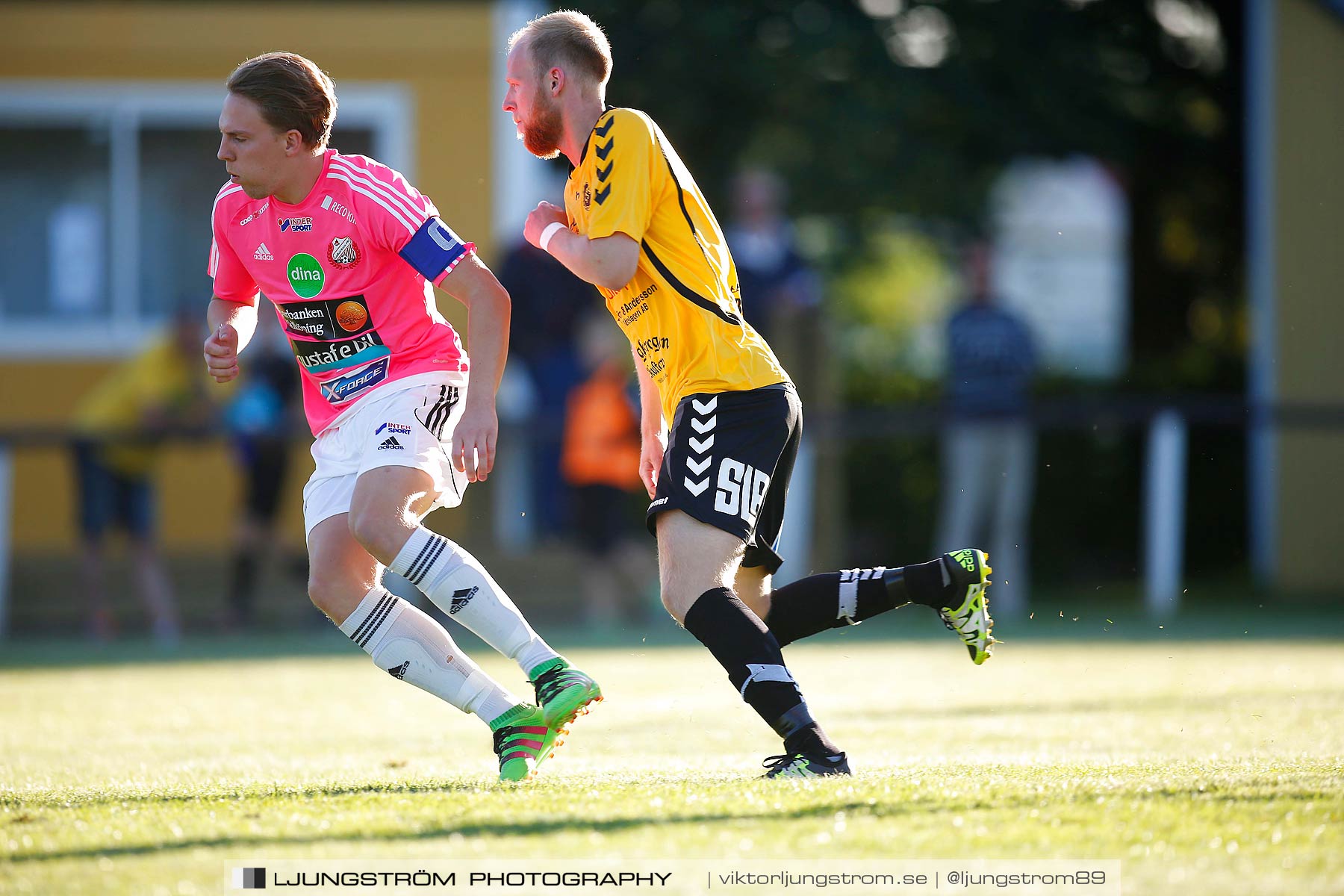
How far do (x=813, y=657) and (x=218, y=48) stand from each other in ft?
24.5

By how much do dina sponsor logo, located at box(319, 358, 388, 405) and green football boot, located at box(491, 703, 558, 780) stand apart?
3.34ft

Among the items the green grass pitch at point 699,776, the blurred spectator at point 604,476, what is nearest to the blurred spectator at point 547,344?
the blurred spectator at point 604,476

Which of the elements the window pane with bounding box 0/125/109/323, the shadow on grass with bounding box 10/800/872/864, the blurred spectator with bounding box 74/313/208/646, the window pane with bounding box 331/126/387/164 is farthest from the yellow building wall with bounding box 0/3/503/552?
the shadow on grass with bounding box 10/800/872/864

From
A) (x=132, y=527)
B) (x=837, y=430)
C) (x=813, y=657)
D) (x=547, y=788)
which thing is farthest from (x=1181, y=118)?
(x=547, y=788)

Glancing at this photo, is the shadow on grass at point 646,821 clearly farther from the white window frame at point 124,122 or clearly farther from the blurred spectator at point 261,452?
the white window frame at point 124,122

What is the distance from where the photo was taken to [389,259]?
462 cm

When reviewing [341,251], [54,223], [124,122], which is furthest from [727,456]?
[54,223]

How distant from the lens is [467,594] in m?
4.43

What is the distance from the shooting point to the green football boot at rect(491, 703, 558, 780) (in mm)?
4273

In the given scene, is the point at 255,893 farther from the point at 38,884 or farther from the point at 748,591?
→ the point at 748,591

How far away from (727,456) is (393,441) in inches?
37.0

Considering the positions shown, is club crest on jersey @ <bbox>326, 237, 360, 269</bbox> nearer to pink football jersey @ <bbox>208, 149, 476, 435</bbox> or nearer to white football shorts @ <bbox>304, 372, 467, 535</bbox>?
pink football jersey @ <bbox>208, 149, 476, 435</bbox>

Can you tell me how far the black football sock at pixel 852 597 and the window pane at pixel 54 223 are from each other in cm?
1007

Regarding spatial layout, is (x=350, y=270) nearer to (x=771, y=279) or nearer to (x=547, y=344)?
(x=547, y=344)
